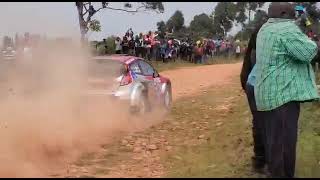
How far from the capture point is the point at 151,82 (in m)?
12.6

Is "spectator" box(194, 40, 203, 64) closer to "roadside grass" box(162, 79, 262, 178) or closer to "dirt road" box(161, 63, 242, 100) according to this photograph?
"dirt road" box(161, 63, 242, 100)

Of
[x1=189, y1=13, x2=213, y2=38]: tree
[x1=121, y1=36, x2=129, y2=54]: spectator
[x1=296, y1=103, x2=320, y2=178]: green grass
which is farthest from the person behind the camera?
[x1=189, y1=13, x2=213, y2=38]: tree

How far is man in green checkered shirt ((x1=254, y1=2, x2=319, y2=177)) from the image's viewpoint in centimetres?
523

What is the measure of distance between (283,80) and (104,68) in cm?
662

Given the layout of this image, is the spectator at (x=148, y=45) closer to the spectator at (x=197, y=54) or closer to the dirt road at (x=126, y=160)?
the spectator at (x=197, y=54)

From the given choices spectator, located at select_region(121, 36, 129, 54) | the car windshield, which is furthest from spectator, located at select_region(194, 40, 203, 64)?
the car windshield

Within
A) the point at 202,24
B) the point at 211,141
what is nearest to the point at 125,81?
the point at 211,141

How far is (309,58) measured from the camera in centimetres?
514

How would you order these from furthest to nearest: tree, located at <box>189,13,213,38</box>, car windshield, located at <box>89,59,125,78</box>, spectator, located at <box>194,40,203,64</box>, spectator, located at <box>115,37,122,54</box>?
tree, located at <box>189,13,213,38</box>
spectator, located at <box>194,40,203,64</box>
spectator, located at <box>115,37,122,54</box>
car windshield, located at <box>89,59,125,78</box>

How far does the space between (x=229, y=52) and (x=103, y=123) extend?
31.7 metres

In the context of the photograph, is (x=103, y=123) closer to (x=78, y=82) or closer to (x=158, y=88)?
(x=78, y=82)

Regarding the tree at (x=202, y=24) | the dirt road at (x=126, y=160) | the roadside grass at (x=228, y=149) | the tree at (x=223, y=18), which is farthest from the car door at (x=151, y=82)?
the tree at (x=223, y=18)

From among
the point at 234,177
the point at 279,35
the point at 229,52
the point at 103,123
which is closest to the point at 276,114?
the point at 279,35

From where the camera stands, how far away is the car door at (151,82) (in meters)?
12.4
